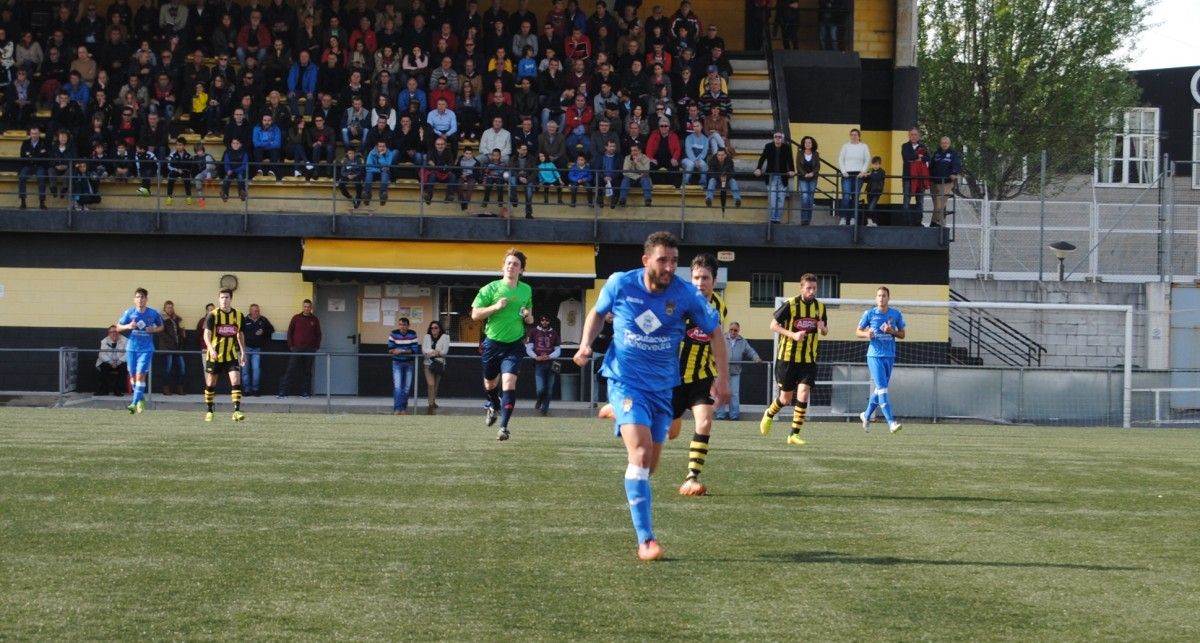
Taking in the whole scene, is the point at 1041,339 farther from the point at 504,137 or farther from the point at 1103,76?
the point at 1103,76

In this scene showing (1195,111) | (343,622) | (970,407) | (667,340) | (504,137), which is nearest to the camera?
(343,622)

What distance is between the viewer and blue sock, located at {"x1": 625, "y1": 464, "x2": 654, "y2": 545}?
849 cm

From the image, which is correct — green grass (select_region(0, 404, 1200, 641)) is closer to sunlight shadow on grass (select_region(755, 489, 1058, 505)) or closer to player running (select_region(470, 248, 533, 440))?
sunlight shadow on grass (select_region(755, 489, 1058, 505))

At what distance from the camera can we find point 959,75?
5441 cm

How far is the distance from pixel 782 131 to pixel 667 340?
24437 mm

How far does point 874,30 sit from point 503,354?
900 inches

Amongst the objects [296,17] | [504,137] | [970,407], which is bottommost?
[970,407]

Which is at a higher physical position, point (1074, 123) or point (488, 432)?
point (1074, 123)

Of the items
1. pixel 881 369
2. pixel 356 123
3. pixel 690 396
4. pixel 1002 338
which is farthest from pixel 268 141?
pixel 690 396

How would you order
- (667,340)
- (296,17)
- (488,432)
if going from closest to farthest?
(667,340)
(488,432)
(296,17)

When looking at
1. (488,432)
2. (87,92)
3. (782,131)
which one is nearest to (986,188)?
(782,131)

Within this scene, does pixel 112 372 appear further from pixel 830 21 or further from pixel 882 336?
pixel 830 21

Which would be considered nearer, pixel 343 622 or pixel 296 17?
pixel 343 622

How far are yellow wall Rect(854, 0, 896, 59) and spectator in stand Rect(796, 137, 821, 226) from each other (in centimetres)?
699
